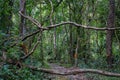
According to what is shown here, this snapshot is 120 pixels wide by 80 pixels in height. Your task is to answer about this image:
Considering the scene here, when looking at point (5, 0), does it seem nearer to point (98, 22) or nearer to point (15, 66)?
point (15, 66)

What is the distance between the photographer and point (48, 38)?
28203mm

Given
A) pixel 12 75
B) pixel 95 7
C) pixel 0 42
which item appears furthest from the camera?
pixel 95 7

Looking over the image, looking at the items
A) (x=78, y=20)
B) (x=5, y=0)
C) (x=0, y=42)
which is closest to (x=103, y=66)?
(x=78, y=20)

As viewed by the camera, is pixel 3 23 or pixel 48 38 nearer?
pixel 3 23

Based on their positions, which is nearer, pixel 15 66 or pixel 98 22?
pixel 15 66

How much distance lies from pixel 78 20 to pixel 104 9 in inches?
85.0

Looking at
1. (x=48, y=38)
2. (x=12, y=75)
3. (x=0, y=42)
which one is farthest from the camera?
(x=48, y=38)

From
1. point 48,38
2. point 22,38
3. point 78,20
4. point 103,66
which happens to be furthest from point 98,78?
point 48,38

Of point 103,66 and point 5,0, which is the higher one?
point 5,0

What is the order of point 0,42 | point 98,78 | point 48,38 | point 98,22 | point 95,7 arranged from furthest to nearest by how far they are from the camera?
point 48,38, point 98,22, point 95,7, point 98,78, point 0,42

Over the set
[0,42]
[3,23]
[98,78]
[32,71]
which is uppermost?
[3,23]

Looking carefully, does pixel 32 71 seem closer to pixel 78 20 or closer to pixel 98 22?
pixel 78 20

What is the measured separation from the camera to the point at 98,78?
10477 millimetres

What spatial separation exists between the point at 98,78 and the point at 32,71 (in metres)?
3.84
